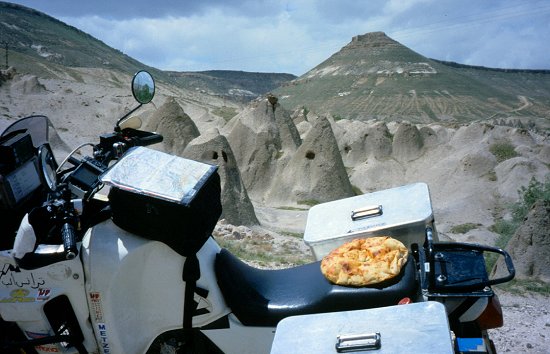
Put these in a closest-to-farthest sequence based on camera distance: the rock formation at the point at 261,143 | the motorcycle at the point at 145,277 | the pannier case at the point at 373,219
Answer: the motorcycle at the point at 145,277
the pannier case at the point at 373,219
the rock formation at the point at 261,143

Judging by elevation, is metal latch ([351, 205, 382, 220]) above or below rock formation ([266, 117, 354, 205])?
above

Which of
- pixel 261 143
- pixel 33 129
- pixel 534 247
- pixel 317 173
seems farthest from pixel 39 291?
pixel 261 143

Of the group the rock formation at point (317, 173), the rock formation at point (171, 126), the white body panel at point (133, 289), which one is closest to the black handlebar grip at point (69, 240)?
the white body panel at point (133, 289)

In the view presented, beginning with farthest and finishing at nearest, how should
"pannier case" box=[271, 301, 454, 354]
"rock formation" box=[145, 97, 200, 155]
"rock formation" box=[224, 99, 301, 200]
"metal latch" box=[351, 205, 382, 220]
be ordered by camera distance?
"rock formation" box=[224, 99, 301, 200] < "rock formation" box=[145, 97, 200, 155] < "metal latch" box=[351, 205, 382, 220] < "pannier case" box=[271, 301, 454, 354]

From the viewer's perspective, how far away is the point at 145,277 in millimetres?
2365

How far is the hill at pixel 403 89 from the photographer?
234 ft

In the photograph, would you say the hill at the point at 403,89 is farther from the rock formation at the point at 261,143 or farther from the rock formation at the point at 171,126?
the rock formation at the point at 171,126

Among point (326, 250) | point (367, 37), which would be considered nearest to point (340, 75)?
point (367, 37)

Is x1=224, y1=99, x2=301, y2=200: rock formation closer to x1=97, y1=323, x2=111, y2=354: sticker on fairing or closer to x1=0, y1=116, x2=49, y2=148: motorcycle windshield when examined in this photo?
x1=0, y1=116, x2=49, y2=148: motorcycle windshield

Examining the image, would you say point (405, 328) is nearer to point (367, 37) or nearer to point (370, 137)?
point (370, 137)

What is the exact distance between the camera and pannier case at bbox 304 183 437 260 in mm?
2877

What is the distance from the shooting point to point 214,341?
247 cm

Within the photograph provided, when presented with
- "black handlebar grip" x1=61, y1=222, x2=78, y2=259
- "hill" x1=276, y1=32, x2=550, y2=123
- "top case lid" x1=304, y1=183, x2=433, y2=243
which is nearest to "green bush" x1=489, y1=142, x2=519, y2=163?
"top case lid" x1=304, y1=183, x2=433, y2=243

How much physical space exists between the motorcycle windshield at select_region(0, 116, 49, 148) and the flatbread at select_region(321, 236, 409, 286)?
156 centimetres
